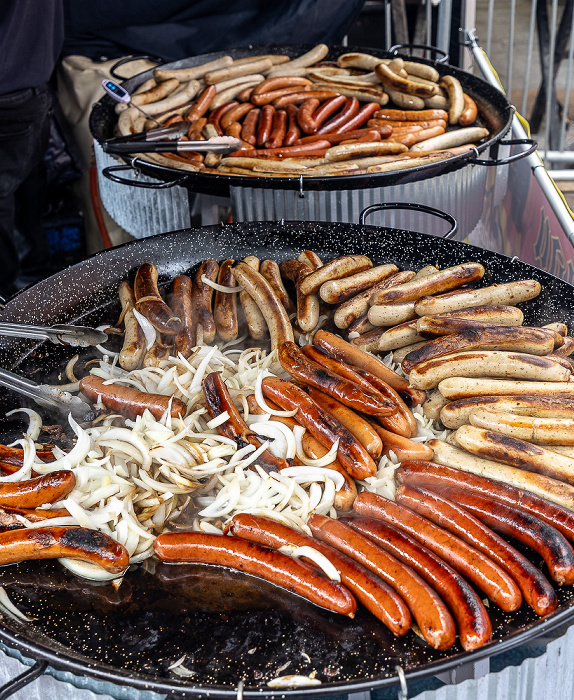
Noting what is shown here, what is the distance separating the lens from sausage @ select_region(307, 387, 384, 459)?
2412mm

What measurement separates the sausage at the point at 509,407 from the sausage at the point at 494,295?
549mm

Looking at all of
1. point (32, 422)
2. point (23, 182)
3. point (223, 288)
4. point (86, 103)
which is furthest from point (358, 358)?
point (86, 103)

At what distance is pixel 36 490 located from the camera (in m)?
2.24

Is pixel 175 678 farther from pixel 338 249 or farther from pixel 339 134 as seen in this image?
pixel 339 134

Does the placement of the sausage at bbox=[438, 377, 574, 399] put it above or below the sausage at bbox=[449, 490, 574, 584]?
above

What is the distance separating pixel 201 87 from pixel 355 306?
3.21 meters

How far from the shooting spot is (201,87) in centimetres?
543

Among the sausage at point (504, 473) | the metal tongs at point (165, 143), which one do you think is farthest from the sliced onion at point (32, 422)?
the metal tongs at point (165, 143)

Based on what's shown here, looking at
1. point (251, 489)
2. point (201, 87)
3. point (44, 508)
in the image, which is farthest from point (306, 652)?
point (201, 87)

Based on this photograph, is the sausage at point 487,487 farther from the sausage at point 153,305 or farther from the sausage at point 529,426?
the sausage at point 153,305

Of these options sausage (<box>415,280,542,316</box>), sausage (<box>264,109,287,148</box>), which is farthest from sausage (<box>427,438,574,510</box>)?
sausage (<box>264,109,287,148</box>)

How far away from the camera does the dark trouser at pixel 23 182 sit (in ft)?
18.2

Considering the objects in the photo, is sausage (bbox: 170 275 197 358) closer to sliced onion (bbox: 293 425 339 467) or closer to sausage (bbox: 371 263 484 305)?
sliced onion (bbox: 293 425 339 467)

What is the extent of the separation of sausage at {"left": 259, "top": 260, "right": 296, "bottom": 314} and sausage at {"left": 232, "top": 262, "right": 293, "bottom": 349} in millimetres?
61
